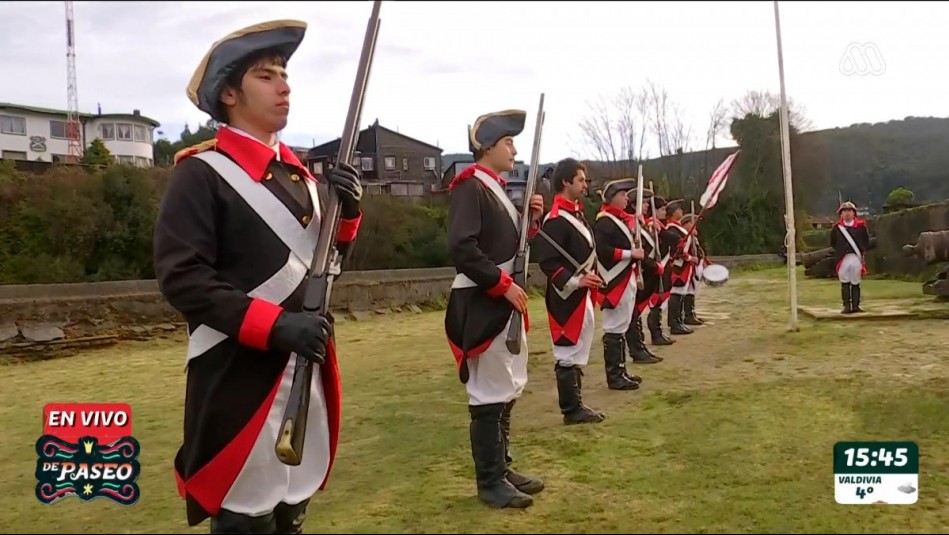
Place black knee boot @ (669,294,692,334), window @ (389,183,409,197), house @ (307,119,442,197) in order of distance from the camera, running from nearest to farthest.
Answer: black knee boot @ (669,294,692,334), house @ (307,119,442,197), window @ (389,183,409,197)

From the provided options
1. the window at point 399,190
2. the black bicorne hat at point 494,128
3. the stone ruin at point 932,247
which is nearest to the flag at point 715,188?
the stone ruin at point 932,247

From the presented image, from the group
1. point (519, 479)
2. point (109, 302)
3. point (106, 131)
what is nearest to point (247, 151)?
point (519, 479)

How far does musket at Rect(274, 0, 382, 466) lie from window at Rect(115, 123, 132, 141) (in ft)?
23.8

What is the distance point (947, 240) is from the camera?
7.35 m

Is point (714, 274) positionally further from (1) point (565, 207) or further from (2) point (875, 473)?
(2) point (875, 473)

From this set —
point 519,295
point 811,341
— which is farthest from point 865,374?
point 519,295

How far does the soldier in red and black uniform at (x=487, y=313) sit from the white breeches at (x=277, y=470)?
1.29 m

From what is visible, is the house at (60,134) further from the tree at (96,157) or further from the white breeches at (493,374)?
the white breeches at (493,374)

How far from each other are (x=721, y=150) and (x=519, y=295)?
48.4ft

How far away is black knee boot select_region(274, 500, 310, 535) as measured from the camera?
6.91 ft

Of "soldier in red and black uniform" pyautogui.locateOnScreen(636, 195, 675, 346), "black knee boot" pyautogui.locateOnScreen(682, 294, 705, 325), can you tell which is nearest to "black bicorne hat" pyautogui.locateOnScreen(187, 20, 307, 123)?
"soldier in red and black uniform" pyautogui.locateOnScreen(636, 195, 675, 346)

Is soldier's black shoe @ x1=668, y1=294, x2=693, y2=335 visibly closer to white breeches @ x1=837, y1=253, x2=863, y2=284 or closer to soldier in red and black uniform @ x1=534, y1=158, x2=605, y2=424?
white breeches @ x1=837, y1=253, x2=863, y2=284

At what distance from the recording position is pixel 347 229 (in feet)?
7.45

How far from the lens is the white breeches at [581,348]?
480 cm
